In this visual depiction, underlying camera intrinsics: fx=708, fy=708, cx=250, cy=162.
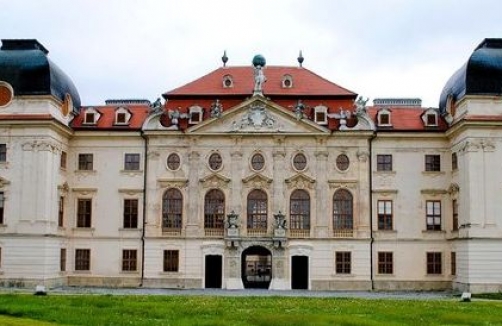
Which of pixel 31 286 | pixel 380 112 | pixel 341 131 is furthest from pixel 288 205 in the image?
pixel 31 286

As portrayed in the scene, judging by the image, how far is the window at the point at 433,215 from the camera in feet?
169

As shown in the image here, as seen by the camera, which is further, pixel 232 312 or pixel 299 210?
pixel 299 210

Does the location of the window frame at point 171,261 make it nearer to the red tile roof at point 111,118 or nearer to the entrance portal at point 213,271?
the entrance portal at point 213,271

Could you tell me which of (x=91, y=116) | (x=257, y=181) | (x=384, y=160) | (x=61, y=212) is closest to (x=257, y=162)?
(x=257, y=181)

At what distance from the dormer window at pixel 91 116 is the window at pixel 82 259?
31.7 feet

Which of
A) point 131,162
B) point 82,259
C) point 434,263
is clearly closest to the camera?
point 434,263

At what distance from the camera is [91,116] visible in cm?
5391

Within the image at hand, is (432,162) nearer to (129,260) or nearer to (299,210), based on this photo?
(299,210)

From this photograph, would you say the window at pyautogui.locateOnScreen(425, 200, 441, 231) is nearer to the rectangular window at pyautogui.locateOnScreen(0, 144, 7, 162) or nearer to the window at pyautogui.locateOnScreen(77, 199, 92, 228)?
the window at pyautogui.locateOnScreen(77, 199, 92, 228)

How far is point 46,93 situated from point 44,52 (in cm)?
459

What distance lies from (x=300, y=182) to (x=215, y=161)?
648 centimetres

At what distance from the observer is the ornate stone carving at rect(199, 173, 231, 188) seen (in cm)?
5203

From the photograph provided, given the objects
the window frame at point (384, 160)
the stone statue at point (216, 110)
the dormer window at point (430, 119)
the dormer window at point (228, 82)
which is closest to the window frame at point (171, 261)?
the stone statue at point (216, 110)

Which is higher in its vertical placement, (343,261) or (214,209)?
(214,209)
